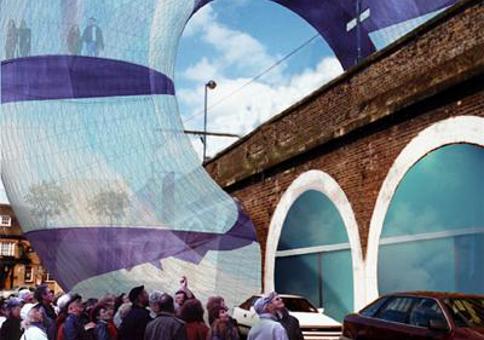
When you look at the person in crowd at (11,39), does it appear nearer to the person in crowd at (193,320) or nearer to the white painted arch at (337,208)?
the white painted arch at (337,208)

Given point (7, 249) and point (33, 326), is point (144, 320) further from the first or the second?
point (7, 249)

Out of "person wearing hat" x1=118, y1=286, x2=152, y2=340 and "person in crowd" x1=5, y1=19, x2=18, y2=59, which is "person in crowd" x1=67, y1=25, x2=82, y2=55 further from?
"person wearing hat" x1=118, y1=286, x2=152, y2=340

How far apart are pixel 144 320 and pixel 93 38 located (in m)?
6.61

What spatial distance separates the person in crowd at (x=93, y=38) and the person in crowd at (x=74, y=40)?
3.8 inches

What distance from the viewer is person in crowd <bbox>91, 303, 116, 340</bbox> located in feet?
26.4

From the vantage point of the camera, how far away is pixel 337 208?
49.4ft

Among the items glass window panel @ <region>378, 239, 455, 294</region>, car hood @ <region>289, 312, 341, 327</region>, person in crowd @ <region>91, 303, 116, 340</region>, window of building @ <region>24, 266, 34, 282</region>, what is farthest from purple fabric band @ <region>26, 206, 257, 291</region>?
window of building @ <region>24, 266, 34, 282</region>

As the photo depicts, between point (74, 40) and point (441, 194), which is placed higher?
point (74, 40)

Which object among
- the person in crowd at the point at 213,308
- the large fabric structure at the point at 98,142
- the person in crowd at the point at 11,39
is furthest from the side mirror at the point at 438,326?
the person in crowd at the point at 11,39

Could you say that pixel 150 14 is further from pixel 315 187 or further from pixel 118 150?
pixel 315 187

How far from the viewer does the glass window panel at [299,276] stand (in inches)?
632

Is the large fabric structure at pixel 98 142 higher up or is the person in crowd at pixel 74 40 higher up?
the person in crowd at pixel 74 40

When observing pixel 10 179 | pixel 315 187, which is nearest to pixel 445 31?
pixel 315 187

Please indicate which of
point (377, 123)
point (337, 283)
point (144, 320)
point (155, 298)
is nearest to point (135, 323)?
point (144, 320)
